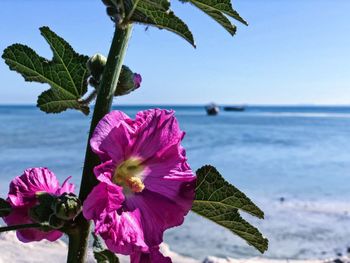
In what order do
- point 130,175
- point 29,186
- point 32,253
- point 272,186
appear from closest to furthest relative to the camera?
point 130,175
point 29,186
point 32,253
point 272,186

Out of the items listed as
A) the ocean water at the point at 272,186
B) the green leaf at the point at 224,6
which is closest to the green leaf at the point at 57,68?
the ocean water at the point at 272,186

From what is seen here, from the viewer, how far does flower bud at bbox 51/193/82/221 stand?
851mm

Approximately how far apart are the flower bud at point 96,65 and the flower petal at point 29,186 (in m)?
0.19

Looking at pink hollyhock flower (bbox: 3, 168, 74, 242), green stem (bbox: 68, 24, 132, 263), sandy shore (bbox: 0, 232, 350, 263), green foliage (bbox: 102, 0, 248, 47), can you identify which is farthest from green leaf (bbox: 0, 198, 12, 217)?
sandy shore (bbox: 0, 232, 350, 263)

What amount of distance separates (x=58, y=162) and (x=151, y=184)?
19855mm

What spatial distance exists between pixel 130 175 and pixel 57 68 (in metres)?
0.28

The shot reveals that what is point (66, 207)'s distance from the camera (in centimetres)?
85

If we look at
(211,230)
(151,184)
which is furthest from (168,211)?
(211,230)

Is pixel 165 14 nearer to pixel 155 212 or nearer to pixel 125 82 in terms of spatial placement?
pixel 125 82

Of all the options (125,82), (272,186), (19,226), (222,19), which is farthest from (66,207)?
(272,186)

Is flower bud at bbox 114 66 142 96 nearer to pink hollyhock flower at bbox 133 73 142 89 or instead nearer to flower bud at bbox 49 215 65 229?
pink hollyhock flower at bbox 133 73 142 89

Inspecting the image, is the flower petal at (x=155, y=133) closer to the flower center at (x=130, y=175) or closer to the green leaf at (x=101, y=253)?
the flower center at (x=130, y=175)

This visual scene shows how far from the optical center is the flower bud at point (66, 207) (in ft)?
2.79

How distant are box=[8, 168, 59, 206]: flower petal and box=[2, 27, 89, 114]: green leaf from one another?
14 centimetres
